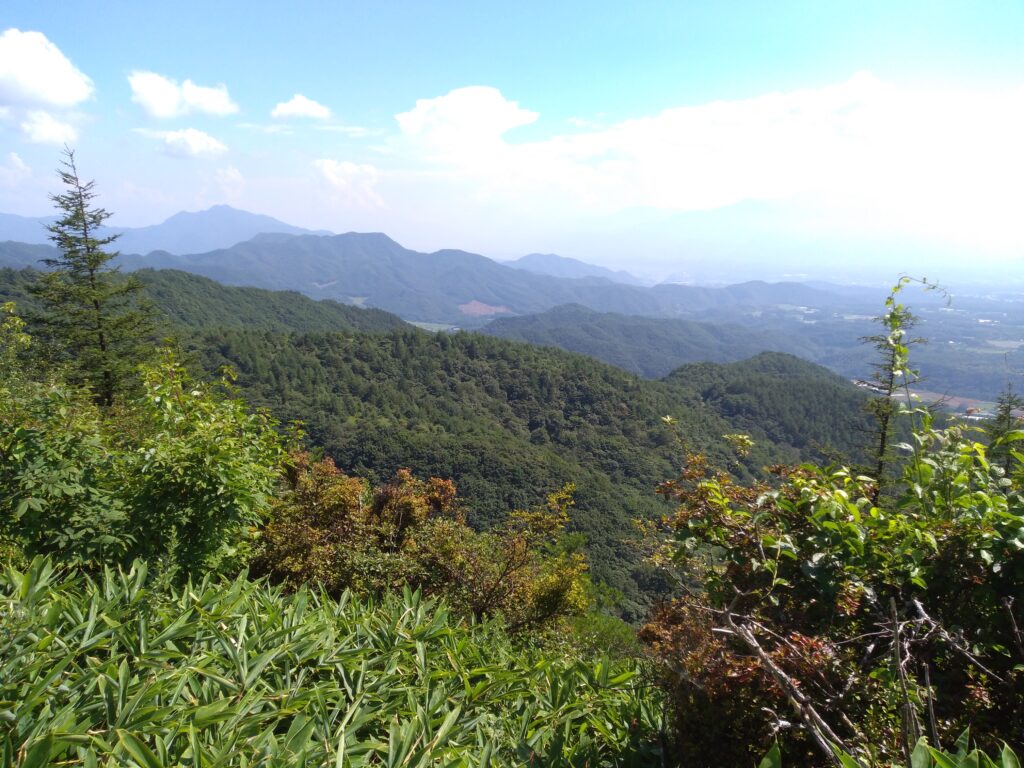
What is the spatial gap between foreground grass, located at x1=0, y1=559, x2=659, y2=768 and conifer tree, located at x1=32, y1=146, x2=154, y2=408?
1517cm

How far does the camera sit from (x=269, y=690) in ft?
6.48

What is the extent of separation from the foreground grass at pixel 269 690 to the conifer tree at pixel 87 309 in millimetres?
15174

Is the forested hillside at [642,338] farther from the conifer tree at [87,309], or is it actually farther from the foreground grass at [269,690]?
the foreground grass at [269,690]

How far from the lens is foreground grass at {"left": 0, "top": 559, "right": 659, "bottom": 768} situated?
5.22ft

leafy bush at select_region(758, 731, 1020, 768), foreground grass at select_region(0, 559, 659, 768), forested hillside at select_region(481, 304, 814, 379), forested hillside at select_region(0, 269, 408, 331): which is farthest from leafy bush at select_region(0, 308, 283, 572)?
forested hillside at select_region(481, 304, 814, 379)

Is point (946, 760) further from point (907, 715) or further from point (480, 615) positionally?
point (480, 615)

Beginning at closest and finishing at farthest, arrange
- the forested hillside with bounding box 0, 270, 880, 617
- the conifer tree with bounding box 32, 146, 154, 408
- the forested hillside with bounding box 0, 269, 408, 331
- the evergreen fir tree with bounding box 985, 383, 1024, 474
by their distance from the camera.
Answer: the evergreen fir tree with bounding box 985, 383, 1024, 474, the conifer tree with bounding box 32, 146, 154, 408, the forested hillside with bounding box 0, 270, 880, 617, the forested hillside with bounding box 0, 269, 408, 331

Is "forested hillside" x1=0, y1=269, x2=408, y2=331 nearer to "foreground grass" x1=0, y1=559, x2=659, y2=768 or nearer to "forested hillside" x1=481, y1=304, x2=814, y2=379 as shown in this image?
"forested hillside" x1=481, y1=304, x2=814, y2=379

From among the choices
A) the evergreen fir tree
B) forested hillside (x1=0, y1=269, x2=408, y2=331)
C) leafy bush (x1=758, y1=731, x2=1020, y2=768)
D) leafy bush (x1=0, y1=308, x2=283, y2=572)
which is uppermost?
the evergreen fir tree

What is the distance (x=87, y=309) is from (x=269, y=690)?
1788 centimetres

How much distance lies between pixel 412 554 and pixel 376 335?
2752 inches

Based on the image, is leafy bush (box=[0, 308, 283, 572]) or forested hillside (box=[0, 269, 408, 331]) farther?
forested hillside (box=[0, 269, 408, 331])

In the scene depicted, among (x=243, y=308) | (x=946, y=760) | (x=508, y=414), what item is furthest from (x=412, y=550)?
(x=243, y=308)

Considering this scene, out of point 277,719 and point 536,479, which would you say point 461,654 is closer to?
point 277,719
